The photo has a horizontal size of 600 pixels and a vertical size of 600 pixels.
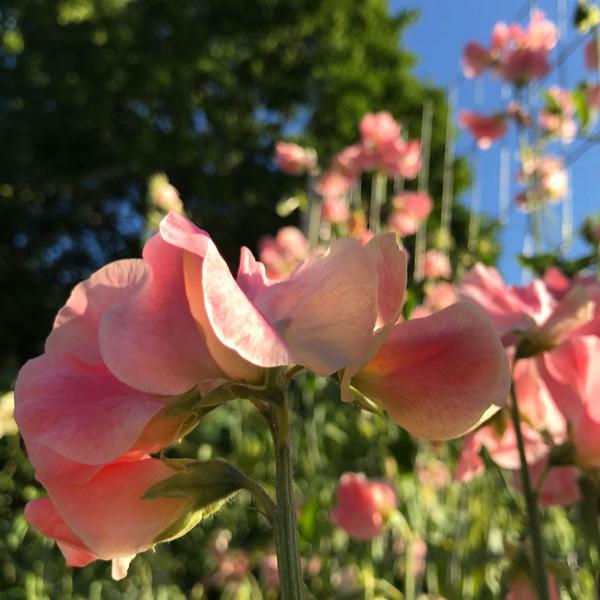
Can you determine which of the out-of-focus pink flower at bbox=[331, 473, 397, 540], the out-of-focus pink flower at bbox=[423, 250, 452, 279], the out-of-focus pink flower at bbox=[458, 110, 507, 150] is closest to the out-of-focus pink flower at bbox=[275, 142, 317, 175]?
the out-of-focus pink flower at bbox=[423, 250, 452, 279]

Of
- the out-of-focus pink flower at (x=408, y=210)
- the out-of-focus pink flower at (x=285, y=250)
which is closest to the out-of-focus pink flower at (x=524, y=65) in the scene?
the out-of-focus pink flower at (x=408, y=210)

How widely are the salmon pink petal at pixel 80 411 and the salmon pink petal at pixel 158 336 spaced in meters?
0.01

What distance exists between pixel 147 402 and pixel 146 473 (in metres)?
0.04

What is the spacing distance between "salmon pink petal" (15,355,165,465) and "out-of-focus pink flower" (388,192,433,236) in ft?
7.02

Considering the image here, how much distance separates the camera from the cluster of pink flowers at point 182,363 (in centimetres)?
27

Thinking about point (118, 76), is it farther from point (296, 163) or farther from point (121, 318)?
point (121, 318)

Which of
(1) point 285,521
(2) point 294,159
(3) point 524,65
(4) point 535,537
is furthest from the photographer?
(2) point 294,159

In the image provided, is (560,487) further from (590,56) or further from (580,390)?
(590,56)

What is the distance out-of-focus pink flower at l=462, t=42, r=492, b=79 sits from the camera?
2225 millimetres

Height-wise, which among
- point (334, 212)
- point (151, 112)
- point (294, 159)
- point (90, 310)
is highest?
point (151, 112)

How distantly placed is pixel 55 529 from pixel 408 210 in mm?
2214

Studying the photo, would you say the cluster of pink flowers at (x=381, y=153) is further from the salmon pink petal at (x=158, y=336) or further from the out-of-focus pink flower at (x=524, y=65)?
the salmon pink petal at (x=158, y=336)

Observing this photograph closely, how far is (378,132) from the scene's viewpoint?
2311mm

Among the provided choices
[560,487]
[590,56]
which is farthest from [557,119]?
[560,487]
